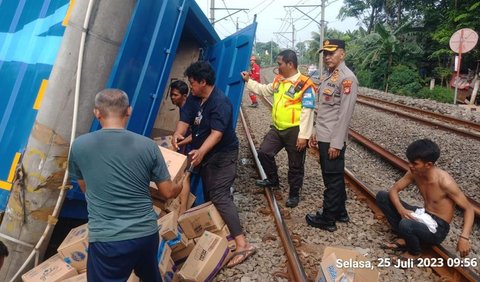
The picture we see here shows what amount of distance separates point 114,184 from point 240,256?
167 cm

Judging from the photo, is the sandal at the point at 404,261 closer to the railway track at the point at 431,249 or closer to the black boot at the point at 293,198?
the railway track at the point at 431,249

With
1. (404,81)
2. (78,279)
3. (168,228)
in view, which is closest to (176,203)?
(168,228)

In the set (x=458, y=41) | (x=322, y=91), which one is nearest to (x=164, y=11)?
(x=322, y=91)

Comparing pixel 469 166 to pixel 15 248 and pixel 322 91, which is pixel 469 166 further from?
pixel 15 248

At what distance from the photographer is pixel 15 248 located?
2818 millimetres

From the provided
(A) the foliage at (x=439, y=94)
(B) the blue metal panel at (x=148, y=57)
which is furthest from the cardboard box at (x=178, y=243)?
(A) the foliage at (x=439, y=94)

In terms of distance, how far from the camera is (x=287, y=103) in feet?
14.7

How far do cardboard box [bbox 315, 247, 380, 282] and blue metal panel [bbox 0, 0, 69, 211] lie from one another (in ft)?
8.45

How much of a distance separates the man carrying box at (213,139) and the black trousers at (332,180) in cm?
95

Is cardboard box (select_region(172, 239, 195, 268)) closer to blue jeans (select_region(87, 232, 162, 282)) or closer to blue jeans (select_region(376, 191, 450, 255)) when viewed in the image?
blue jeans (select_region(87, 232, 162, 282))

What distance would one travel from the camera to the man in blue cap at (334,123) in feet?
12.1

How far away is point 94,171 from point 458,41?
13.0m

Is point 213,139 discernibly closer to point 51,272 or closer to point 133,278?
point 133,278

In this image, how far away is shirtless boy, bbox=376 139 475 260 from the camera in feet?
10.1
